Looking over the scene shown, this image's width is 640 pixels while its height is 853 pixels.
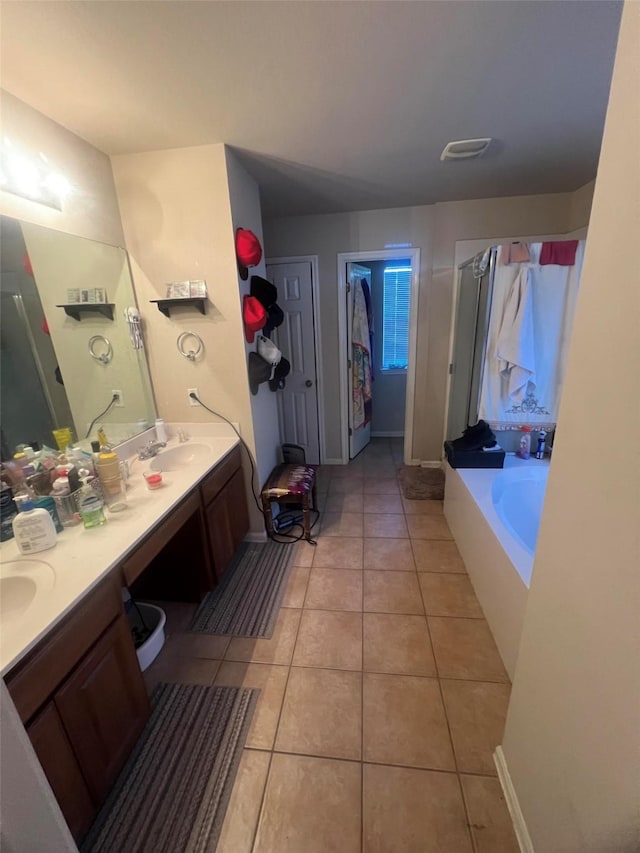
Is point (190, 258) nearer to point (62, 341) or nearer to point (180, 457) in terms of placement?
point (62, 341)

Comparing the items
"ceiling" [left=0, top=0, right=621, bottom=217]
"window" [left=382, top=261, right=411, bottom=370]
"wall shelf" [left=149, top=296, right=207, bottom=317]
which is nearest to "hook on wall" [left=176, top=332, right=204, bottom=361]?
"wall shelf" [left=149, top=296, right=207, bottom=317]

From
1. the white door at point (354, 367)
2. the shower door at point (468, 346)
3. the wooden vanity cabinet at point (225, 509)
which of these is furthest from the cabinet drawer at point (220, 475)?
the shower door at point (468, 346)

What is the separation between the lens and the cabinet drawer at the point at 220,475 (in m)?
1.75

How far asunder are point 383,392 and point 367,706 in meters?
3.42

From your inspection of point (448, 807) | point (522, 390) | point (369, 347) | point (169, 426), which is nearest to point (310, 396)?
point (369, 347)

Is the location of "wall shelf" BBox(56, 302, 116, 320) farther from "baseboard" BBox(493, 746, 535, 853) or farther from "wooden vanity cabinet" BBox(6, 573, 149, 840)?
"baseboard" BBox(493, 746, 535, 853)

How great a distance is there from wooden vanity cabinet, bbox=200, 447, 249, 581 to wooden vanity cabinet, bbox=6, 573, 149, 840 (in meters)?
0.68

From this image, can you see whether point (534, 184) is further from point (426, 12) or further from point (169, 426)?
point (169, 426)

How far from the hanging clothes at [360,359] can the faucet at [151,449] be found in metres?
2.09

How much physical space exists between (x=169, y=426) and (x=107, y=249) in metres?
1.06

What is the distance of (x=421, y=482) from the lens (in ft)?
10.2

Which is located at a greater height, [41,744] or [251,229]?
[251,229]

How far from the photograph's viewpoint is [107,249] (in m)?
1.80

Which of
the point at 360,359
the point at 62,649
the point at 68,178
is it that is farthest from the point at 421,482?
the point at 68,178
